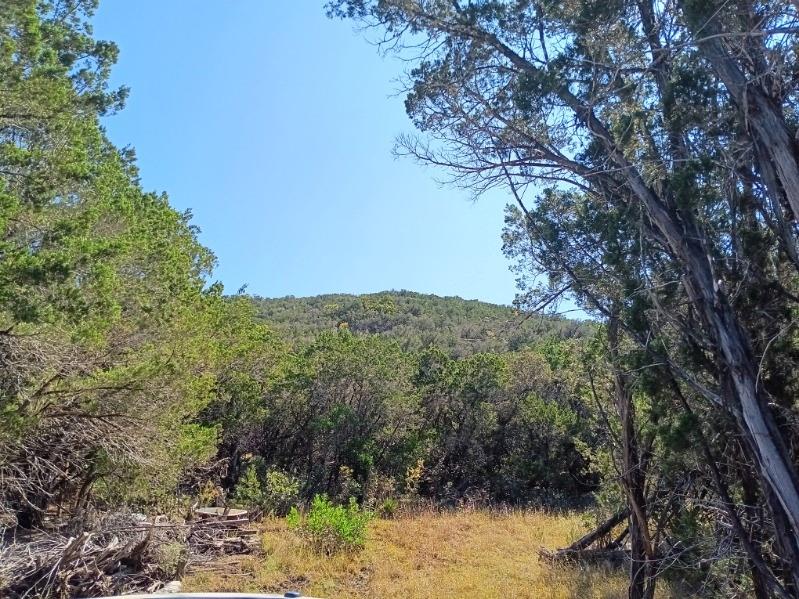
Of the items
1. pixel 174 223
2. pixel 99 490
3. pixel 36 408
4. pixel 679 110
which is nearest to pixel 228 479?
pixel 99 490

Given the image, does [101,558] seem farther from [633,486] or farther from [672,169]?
[672,169]

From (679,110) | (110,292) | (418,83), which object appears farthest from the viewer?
(110,292)

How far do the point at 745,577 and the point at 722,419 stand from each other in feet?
4.48

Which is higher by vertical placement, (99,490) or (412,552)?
(99,490)

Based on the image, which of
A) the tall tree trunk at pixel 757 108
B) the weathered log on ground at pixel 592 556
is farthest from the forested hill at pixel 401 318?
the tall tree trunk at pixel 757 108

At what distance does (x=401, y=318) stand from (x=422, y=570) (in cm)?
2960

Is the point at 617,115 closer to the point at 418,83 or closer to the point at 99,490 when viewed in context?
the point at 418,83

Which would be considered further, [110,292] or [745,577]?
[110,292]

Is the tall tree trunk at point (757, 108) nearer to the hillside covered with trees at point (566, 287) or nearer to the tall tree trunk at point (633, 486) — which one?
the hillside covered with trees at point (566, 287)

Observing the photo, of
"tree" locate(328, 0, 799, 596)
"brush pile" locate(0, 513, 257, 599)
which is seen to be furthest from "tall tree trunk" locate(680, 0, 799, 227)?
"brush pile" locate(0, 513, 257, 599)

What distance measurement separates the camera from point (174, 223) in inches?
393

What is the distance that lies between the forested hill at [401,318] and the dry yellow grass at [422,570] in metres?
12.0

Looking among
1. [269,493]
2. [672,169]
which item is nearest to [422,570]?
[269,493]

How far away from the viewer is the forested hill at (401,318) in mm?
27719
